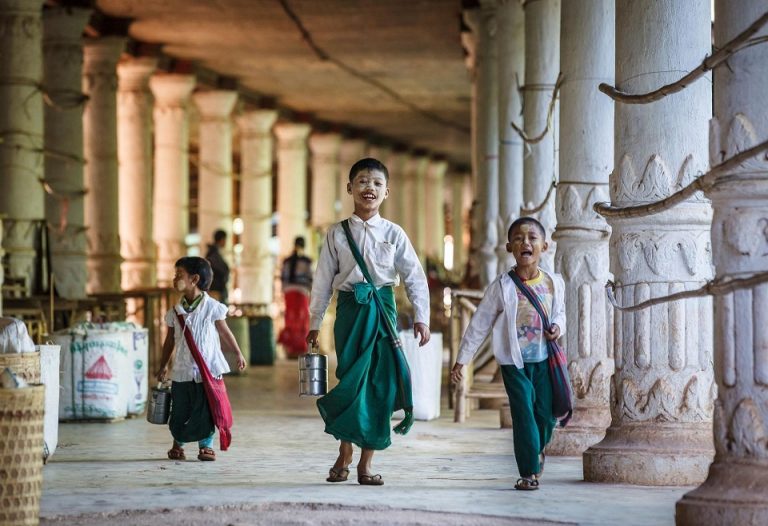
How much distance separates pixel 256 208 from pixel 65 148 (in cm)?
1142

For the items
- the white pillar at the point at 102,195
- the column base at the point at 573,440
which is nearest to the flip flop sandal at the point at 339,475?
the column base at the point at 573,440

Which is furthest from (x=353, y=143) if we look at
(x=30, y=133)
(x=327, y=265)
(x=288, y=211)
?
(x=327, y=265)

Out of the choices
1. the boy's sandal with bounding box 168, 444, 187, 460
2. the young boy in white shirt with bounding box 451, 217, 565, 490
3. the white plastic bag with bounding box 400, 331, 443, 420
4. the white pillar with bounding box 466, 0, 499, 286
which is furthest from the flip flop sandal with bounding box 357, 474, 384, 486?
the white pillar with bounding box 466, 0, 499, 286

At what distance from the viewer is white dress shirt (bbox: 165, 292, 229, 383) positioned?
9680mm

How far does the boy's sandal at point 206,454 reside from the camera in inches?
376

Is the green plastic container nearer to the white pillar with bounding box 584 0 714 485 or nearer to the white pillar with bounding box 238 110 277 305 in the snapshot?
the white pillar with bounding box 238 110 277 305

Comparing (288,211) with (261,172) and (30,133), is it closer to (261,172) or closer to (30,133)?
(261,172)

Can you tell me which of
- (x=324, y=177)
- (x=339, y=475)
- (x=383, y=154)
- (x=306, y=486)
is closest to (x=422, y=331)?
(x=339, y=475)

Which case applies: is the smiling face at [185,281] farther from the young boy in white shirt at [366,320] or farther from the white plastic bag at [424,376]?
the white plastic bag at [424,376]

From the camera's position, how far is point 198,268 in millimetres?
9781

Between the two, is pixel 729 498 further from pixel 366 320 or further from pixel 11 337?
pixel 11 337

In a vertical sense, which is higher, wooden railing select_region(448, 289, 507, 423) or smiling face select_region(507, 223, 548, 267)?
smiling face select_region(507, 223, 548, 267)

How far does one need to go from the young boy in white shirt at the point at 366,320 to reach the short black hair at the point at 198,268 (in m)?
1.60

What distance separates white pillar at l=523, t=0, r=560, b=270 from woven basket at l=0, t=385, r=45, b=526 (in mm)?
7582
